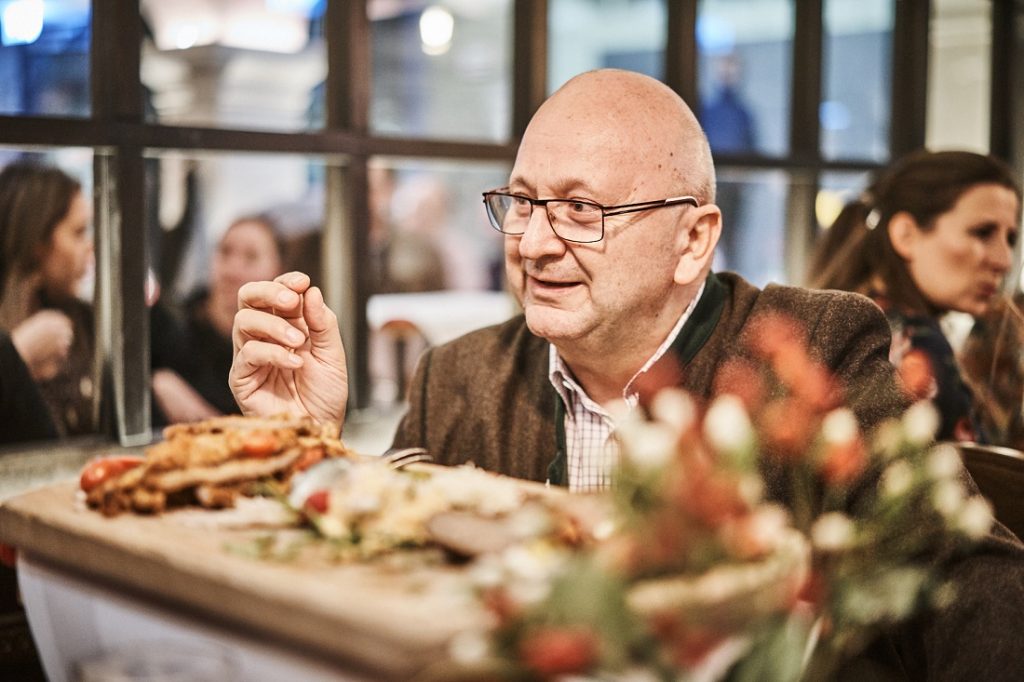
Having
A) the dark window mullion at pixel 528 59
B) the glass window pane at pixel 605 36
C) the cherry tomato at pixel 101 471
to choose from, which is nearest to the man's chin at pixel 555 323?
the cherry tomato at pixel 101 471

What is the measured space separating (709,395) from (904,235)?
1326 millimetres

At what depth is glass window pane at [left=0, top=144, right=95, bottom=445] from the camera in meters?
2.57

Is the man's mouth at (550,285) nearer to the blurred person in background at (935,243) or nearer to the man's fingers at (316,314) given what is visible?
the man's fingers at (316,314)

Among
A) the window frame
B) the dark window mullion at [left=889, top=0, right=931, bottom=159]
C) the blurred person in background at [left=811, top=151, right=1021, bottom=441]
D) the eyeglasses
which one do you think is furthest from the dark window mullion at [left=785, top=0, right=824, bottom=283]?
the eyeglasses

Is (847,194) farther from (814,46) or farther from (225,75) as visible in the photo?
(225,75)

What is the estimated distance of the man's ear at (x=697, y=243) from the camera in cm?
188

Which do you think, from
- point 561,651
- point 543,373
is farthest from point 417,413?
point 561,651

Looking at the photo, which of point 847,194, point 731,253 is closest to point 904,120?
point 847,194

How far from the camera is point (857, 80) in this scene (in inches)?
186

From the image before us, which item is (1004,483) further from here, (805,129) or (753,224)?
(805,129)

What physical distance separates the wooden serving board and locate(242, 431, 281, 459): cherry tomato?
0.11 metres

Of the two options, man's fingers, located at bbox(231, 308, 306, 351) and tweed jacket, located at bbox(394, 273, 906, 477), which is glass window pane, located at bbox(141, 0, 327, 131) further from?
man's fingers, located at bbox(231, 308, 306, 351)

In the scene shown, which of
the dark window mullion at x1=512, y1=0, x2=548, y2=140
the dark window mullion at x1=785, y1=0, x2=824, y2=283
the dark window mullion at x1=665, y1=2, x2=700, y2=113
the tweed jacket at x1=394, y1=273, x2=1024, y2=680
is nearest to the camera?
the tweed jacket at x1=394, y1=273, x2=1024, y2=680

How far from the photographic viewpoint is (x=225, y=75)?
2986 mm
